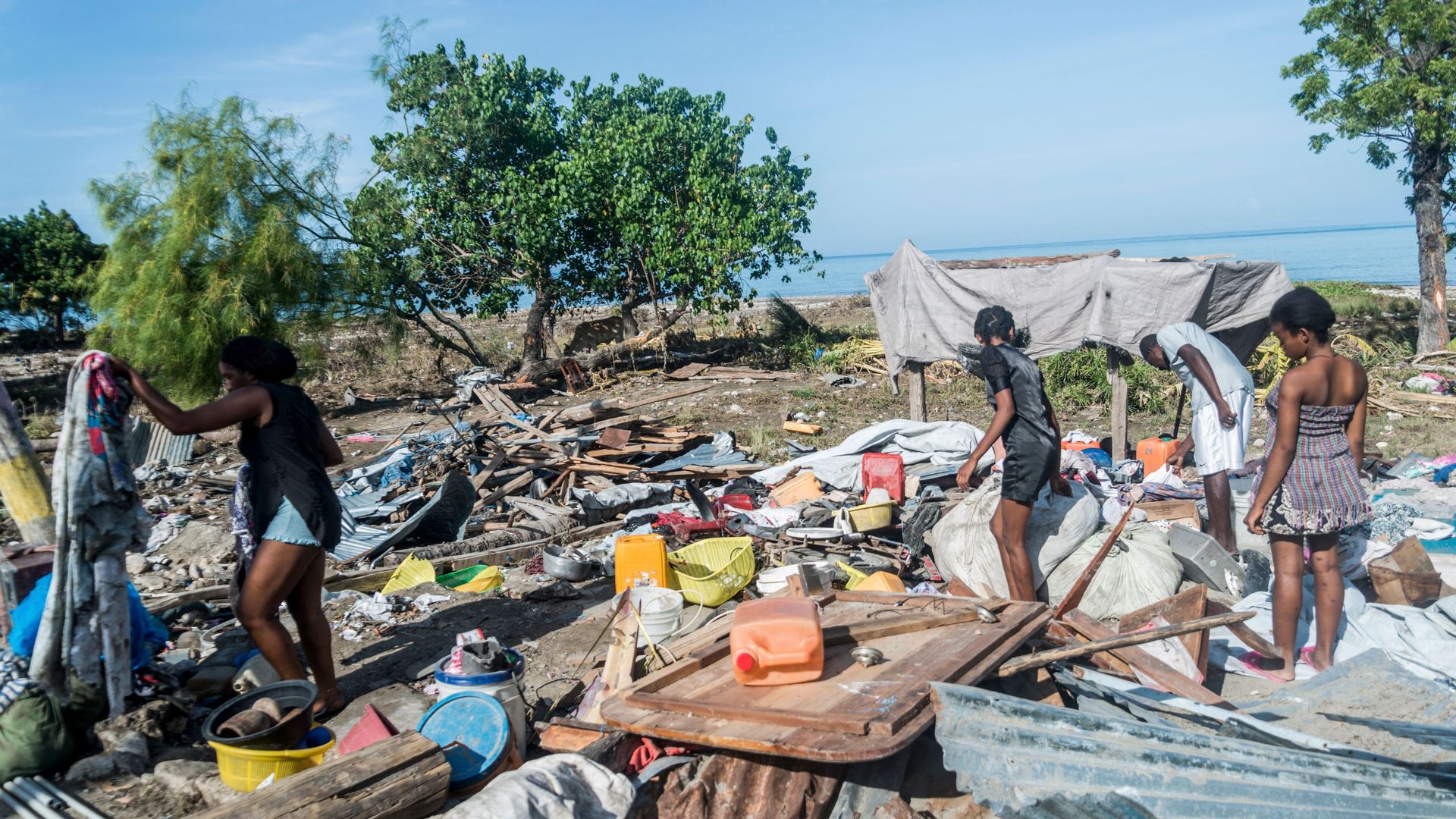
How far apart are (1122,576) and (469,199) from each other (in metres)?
14.9

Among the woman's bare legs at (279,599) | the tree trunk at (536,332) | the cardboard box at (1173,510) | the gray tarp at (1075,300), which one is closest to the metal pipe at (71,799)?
the woman's bare legs at (279,599)

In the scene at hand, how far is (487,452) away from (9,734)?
19.0ft

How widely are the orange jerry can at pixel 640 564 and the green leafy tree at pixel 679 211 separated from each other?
36.8ft

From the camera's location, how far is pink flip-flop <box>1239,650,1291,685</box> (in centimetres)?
421

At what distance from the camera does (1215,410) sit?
573 centimetres

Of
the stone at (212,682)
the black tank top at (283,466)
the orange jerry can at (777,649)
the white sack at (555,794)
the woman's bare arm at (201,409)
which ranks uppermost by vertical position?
the woman's bare arm at (201,409)

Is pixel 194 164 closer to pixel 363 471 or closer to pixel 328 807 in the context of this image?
pixel 363 471

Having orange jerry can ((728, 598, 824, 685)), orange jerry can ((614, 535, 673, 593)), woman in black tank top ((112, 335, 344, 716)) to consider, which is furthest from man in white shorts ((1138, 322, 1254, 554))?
woman in black tank top ((112, 335, 344, 716))

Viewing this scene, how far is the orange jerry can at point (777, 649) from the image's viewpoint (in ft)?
10.7

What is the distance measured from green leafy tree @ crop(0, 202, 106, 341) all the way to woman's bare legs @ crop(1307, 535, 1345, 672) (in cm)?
2353

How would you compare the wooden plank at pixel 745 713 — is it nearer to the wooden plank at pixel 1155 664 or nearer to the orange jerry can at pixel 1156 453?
the wooden plank at pixel 1155 664

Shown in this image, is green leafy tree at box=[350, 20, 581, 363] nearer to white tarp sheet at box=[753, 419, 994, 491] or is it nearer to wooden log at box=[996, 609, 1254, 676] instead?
white tarp sheet at box=[753, 419, 994, 491]

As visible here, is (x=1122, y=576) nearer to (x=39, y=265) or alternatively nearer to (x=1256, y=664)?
(x=1256, y=664)

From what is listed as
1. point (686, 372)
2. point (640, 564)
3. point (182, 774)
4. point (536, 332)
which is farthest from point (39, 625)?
point (536, 332)
